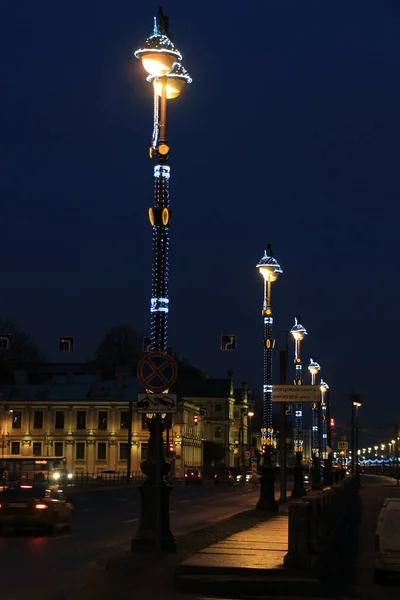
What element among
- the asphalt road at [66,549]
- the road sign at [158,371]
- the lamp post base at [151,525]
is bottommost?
the asphalt road at [66,549]

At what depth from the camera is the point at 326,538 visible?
20.3 metres

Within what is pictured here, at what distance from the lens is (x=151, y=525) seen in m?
17.5

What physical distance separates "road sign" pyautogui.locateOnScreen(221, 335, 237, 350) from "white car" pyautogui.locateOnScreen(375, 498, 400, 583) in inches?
1312

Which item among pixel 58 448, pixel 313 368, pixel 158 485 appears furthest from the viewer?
pixel 58 448

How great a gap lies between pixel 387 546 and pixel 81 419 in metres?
94.7

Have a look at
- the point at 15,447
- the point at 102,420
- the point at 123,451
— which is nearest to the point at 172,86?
the point at 123,451

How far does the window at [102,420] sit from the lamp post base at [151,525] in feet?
300

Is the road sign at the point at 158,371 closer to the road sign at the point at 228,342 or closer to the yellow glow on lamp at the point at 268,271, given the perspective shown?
the yellow glow on lamp at the point at 268,271

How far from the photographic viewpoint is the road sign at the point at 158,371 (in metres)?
16.9

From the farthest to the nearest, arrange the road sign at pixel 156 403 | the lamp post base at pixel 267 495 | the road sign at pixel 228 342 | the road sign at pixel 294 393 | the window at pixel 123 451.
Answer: the window at pixel 123 451, the road sign at pixel 228 342, the road sign at pixel 294 393, the lamp post base at pixel 267 495, the road sign at pixel 156 403

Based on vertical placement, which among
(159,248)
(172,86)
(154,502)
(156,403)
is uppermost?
(172,86)

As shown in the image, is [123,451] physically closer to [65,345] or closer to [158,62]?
[65,345]

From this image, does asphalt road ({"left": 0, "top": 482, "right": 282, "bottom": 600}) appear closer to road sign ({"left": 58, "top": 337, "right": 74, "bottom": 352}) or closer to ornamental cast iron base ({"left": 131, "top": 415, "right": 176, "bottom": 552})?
ornamental cast iron base ({"left": 131, "top": 415, "right": 176, "bottom": 552})

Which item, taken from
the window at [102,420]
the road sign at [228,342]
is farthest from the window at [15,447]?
the road sign at [228,342]
